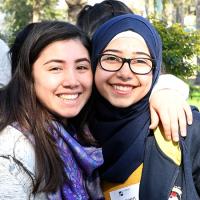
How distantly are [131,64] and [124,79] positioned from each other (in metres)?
0.08

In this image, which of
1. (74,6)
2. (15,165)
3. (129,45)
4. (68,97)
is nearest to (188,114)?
(129,45)

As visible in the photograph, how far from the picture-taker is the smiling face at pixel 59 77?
6.56ft

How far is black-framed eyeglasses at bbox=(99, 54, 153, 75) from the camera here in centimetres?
211

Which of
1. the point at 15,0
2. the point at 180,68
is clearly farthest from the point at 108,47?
the point at 15,0

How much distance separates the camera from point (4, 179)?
172 centimetres

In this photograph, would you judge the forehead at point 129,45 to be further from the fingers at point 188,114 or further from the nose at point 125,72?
the fingers at point 188,114

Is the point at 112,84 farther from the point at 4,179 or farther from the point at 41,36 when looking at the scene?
the point at 4,179

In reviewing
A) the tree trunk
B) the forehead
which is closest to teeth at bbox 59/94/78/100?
the forehead

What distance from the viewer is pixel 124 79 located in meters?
2.10

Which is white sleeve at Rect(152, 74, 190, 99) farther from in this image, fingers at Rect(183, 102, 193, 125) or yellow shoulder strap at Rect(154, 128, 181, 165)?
yellow shoulder strap at Rect(154, 128, 181, 165)

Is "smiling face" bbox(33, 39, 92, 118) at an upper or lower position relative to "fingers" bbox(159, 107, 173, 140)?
upper

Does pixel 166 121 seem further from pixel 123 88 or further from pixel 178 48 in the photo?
pixel 178 48

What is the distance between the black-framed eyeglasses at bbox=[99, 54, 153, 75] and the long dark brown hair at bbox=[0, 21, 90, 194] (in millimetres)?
189

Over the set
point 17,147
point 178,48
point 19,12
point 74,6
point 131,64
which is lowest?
point 178,48
